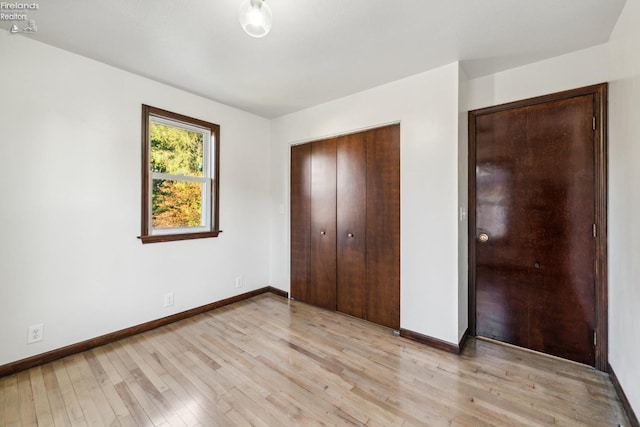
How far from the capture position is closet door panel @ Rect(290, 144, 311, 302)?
340cm

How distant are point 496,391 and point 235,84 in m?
3.38

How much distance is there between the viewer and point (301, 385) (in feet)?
6.01

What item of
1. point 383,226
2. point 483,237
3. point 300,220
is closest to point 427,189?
point 383,226

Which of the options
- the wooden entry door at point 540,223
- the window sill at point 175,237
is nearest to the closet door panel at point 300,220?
the window sill at point 175,237

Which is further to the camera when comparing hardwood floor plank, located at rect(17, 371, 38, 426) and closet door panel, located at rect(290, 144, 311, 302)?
closet door panel, located at rect(290, 144, 311, 302)

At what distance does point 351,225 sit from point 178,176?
6.50 feet

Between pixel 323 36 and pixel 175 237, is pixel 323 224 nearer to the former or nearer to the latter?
pixel 175 237

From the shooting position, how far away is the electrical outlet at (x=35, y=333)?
1993mm

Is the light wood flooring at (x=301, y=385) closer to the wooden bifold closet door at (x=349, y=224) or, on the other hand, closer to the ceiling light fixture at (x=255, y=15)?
the wooden bifold closet door at (x=349, y=224)

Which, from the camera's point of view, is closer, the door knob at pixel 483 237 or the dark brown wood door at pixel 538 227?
the dark brown wood door at pixel 538 227

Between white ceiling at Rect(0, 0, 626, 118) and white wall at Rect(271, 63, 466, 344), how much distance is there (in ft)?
0.68

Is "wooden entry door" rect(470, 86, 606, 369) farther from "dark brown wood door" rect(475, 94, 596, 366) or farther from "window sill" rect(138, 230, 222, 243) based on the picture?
"window sill" rect(138, 230, 222, 243)

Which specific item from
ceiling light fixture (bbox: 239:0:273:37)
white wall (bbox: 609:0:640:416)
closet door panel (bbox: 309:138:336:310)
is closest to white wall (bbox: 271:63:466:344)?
closet door panel (bbox: 309:138:336:310)

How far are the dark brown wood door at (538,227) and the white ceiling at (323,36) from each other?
0.59 metres
